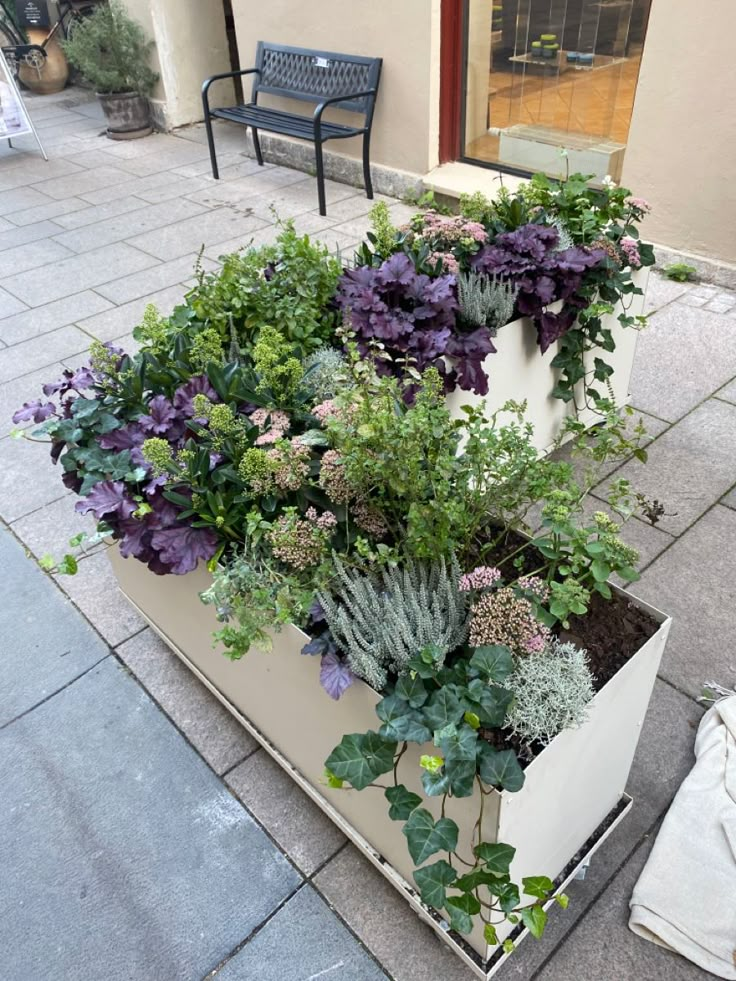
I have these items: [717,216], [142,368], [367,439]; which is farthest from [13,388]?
[717,216]

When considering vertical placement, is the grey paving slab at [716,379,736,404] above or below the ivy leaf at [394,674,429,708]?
below

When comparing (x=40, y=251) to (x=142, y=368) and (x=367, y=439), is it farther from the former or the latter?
(x=367, y=439)

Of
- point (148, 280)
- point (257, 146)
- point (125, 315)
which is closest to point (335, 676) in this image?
point (125, 315)

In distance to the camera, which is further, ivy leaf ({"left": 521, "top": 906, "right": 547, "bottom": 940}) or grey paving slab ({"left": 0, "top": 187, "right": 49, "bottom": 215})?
grey paving slab ({"left": 0, "top": 187, "right": 49, "bottom": 215})

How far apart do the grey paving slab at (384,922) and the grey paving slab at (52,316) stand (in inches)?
153

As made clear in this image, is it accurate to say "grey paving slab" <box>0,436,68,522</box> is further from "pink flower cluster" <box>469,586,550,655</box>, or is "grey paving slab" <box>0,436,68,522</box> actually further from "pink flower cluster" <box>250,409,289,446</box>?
"pink flower cluster" <box>469,586,550,655</box>

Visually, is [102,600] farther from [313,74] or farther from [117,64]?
[117,64]

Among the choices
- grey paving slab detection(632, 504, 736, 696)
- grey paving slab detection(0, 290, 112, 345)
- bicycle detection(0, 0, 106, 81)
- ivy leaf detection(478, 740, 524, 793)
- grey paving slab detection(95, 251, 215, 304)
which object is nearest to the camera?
ivy leaf detection(478, 740, 524, 793)

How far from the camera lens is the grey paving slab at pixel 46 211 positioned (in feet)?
21.1

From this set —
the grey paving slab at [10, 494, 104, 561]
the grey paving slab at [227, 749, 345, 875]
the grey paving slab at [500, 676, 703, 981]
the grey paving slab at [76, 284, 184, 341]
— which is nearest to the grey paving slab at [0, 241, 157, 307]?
the grey paving slab at [76, 284, 184, 341]

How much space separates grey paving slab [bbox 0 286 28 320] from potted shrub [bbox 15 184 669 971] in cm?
312

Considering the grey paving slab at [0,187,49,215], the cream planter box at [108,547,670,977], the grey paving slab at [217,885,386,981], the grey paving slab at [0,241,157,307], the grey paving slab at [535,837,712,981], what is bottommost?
the grey paving slab at [0,187,49,215]

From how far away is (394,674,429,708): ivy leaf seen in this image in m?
1.46

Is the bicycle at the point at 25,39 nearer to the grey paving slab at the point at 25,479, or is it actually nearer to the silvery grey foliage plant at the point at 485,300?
the grey paving slab at the point at 25,479
